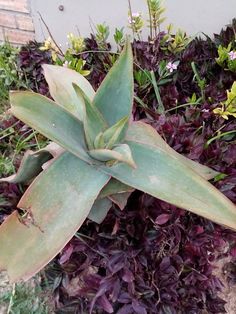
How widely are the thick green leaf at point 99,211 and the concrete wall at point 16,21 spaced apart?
5.00 feet

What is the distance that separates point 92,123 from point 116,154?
0.20 m

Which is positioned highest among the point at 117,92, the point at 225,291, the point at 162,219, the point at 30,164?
the point at 117,92

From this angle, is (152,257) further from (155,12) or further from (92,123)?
(155,12)

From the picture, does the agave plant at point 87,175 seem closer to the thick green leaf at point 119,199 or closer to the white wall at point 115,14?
the thick green leaf at point 119,199

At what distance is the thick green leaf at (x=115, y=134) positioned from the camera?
4.34 ft

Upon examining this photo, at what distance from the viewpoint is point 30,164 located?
1555 mm

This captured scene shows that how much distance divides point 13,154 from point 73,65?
19.8 inches

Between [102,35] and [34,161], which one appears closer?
[34,161]

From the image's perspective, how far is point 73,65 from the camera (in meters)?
2.04

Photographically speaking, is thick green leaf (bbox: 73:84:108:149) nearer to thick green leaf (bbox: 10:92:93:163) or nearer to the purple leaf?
thick green leaf (bbox: 10:92:93:163)

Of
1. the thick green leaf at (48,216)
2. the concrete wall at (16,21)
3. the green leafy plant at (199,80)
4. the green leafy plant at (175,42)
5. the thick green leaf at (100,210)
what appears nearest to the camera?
the thick green leaf at (48,216)

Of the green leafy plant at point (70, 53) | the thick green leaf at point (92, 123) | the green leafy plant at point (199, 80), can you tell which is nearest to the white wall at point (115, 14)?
the green leafy plant at point (70, 53)

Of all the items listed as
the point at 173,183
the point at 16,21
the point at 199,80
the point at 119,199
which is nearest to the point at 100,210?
the point at 119,199

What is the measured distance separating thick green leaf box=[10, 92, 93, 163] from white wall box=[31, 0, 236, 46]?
3.97 feet
